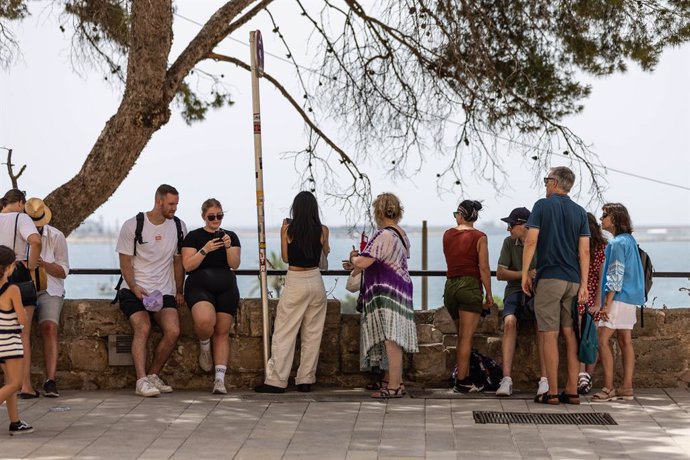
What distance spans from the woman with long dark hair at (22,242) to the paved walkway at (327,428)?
0.42m

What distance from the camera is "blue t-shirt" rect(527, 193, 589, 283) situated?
826 cm

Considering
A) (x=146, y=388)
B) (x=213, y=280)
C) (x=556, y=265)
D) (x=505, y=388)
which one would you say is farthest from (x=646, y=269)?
(x=146, y=388)

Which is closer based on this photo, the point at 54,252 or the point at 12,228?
the point at 12,228

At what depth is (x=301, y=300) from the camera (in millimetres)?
8828

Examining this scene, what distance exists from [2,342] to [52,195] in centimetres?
387

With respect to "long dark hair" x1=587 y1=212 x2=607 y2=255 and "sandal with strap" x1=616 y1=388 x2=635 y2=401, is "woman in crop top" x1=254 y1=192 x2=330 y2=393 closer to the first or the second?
"long dark hair" x1=587 y1=212 x2=607 y2=255

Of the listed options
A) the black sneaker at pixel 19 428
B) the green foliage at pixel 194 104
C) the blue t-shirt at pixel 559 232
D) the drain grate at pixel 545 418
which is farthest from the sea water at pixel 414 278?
the black sneaker at pixel 19 428

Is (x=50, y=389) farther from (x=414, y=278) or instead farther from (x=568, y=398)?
(x=414, y=278)

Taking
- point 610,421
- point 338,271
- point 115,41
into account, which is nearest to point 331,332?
point 338,271

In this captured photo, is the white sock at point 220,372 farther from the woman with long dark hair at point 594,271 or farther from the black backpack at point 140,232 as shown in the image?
the woman with long dark hair at point 594,271

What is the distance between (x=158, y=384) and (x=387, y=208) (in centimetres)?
228

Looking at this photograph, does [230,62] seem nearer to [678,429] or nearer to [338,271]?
[338,271]

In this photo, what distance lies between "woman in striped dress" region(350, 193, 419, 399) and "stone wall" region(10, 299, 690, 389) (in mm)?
540

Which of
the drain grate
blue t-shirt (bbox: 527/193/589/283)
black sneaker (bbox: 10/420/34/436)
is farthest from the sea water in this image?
black sneaker (bbox: 10/420/34/436)
